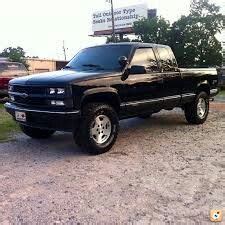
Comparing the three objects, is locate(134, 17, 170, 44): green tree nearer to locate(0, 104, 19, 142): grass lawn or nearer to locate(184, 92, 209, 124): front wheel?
locate(184, 92, 209, 124): front wheel

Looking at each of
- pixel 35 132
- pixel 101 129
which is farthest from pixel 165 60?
pixel 35 132

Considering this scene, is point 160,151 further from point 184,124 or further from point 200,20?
point 200,20

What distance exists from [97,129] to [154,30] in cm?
2667

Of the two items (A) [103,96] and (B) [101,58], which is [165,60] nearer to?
(B) [101,58]

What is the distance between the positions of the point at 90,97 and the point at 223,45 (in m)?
26.6

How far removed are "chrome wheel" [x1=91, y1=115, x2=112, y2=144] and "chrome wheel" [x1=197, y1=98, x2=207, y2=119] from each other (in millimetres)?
3395

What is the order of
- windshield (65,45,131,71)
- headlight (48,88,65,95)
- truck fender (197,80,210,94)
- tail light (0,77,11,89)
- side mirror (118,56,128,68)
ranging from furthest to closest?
1. tail light (0,77,11,89)
2. truck fender (197,80,210,94)
3. windshield (65,45,131,71)
4. side mirror (118,56,128,68)
5. headlight (48,88,65,95)

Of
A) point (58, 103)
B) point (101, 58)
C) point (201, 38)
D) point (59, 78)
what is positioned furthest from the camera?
point (201, 38)

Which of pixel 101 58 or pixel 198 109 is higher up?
pixel 101 58

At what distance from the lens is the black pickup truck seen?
20.9 feet

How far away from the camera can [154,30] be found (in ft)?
106

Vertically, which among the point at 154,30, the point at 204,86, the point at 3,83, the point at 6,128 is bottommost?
the point at 6,128

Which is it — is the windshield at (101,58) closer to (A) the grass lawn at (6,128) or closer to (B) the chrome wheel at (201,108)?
(A) the grass lawn at (6,128)

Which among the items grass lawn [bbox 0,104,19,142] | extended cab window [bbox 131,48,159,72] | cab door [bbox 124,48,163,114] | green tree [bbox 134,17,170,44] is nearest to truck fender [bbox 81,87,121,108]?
cab door [bbox 124,48,163,114]
